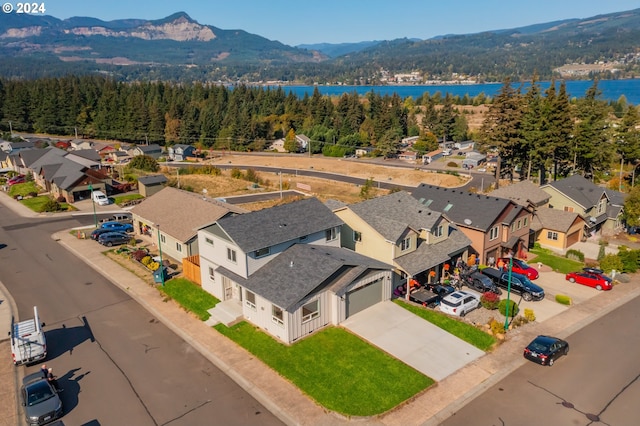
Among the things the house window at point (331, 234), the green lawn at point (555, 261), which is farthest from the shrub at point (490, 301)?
the house window at point (331, 234)

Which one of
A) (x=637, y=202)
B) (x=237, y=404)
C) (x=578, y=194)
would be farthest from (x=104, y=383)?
(x=637, y=202)

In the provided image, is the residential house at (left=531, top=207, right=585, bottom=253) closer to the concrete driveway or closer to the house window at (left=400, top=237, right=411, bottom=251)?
the house window at (left=400, top=237, right=411, bottom=251)

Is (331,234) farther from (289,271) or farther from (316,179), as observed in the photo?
(316,179)

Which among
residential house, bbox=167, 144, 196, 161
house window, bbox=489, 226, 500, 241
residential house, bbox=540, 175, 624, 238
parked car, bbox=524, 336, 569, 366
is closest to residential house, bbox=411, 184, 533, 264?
house window, bbox=489, 226, 500, 241

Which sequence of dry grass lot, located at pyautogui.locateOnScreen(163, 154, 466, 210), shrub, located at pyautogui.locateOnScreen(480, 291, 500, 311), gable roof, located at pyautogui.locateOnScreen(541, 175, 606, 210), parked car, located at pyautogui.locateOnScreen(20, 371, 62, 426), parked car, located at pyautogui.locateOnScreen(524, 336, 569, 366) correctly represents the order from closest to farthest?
parked car, located at pyautogui.locateOnScreen(20, 371, 62, 426) → parked car, located at pyautogui.locateOnScreen(524, 336, 569, 366) → shrub, located at pyautogui.locateOnScreen(480, 291, 500, 311) → gable roof, located at pyautogui.locateOnScreen(541, 175, 606, 210) → dry grass lot, located at pyautogui.locateOnScreen(163, 154, 466, 210)

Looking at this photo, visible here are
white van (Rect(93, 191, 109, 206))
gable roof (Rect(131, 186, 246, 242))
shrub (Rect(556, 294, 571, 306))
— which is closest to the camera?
shrub (Rect(556, 294, 571, 306))

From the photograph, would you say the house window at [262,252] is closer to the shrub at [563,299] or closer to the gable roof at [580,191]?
the shrub at [563,299]

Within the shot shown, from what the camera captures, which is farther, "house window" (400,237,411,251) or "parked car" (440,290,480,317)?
"house window" (400,237,411,251)
